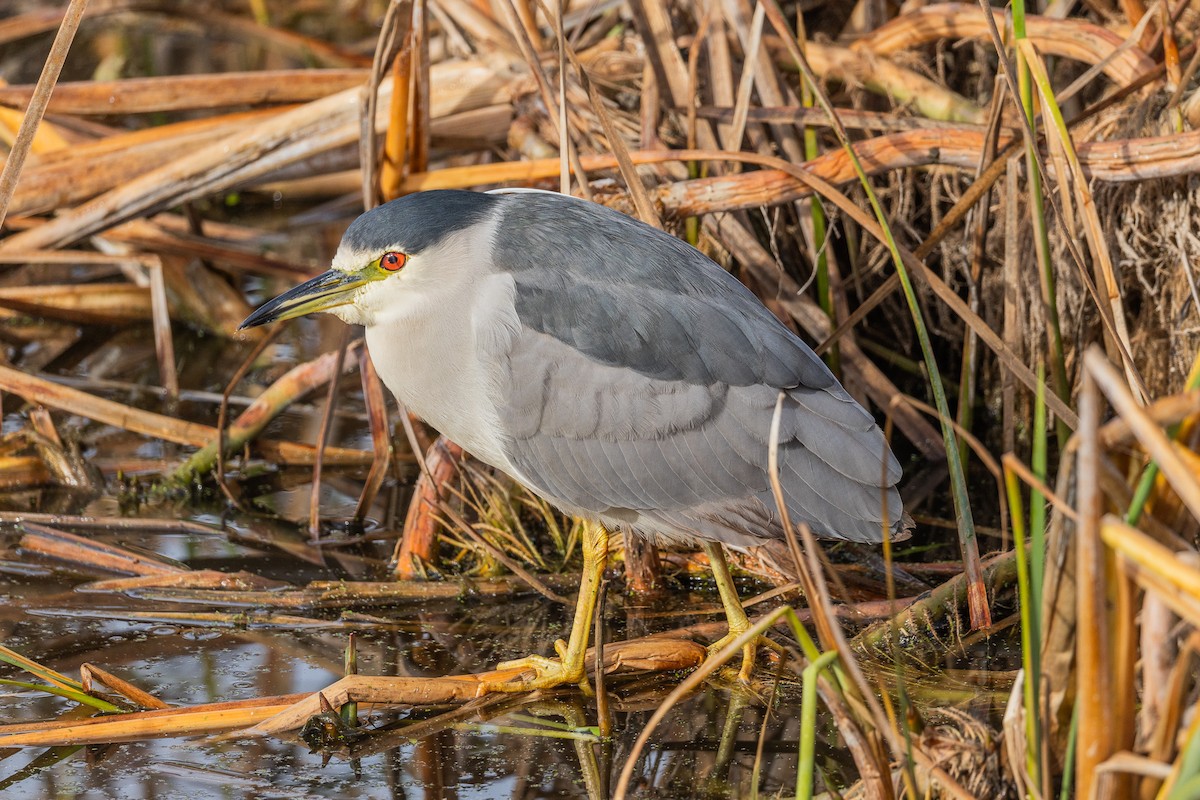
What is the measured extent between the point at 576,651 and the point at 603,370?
0.73m

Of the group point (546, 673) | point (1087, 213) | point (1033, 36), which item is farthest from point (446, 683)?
point (1033, 36)

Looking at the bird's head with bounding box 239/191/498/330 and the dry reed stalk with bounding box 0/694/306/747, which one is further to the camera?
the bird's head with bounding box 239/191/498/330

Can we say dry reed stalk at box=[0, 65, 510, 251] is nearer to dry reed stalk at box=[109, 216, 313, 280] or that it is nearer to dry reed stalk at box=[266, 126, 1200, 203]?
dry reed stalk at box=[109, 216, 313, 280]

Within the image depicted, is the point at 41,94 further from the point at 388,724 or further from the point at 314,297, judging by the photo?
the point at 388,724

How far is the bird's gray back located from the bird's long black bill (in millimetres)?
396

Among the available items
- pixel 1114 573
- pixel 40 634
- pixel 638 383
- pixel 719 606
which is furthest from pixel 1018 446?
pixel 40 634

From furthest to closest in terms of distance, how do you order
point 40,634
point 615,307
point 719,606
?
point 719,606 → point 40,634 → point 615,307

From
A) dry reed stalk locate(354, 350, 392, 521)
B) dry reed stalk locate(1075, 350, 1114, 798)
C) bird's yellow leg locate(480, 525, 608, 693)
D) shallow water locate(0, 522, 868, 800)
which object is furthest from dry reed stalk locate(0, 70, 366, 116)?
dry reed stalk locate(1075, 350, 1114, 798)

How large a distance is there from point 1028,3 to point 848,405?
8.81ft

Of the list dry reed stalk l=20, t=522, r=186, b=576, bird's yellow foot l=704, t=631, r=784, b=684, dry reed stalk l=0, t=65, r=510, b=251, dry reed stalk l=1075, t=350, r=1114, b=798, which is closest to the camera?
dry reed stalk l=1075, t=350, r=1114, b=798

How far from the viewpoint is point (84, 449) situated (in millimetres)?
4555

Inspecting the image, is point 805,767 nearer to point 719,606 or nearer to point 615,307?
point 615,307

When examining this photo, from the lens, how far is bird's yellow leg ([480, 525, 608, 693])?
310 centimetres

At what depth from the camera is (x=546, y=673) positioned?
10.3 ft
